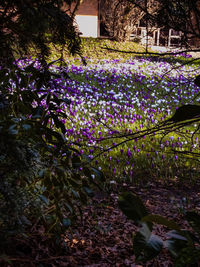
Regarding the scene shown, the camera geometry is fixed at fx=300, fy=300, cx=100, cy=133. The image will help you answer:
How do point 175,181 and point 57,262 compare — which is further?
point 175,181

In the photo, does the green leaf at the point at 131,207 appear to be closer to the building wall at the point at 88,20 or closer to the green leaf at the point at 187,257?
the green leaf at the point at 187,257

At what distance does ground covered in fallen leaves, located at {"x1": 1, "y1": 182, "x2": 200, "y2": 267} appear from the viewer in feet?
6.31

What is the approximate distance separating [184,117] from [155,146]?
398cm

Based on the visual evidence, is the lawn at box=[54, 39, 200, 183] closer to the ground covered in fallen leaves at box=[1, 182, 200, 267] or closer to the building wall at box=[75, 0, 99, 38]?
the ground covered in fallen leaves at box=[1, 182, 200, 267]

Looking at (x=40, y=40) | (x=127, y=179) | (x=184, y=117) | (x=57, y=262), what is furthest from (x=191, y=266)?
(x=127, y=179)

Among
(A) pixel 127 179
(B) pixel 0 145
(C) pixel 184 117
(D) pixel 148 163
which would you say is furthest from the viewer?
(D) pixel 148 163

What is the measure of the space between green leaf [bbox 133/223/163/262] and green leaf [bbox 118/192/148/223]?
34 millimetres

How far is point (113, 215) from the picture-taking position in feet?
10.2

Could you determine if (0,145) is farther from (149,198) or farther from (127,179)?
(127,179)

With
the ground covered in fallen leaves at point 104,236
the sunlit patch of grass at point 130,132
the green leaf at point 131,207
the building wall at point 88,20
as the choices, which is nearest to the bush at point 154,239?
the green leaf at point 131,207

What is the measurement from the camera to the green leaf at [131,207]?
0.61 m

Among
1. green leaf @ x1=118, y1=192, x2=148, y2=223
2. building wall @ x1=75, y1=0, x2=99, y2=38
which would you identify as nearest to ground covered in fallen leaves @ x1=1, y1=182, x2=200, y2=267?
green leaf @ x1=118, y1=192, x2=148, y2=223

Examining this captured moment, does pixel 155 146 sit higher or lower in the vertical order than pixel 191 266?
lower

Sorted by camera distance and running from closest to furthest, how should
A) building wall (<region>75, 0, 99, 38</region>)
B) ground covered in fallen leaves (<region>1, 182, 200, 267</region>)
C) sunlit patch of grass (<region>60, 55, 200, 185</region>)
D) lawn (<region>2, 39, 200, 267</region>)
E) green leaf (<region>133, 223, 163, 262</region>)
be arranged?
1. green leaf (<region>133, 223, 163, 262</region>)
2. lawn (<region>2, 39, 200, 267</region>)
3. ground covered in fallen leaves (<region>1, 182, 200, 267</region>)
4. sunlit patch of grass (<region>60, 55, 200, 185</region>)
5. building wall (<region>75, 0, 99, 38</region>)
